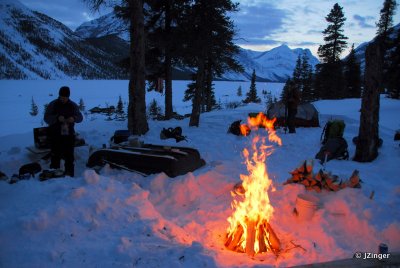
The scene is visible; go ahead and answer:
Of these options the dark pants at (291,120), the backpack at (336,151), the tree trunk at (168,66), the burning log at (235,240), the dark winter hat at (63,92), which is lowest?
the burning log at (235,240)

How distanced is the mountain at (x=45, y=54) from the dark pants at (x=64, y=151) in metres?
127

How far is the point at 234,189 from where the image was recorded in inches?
242

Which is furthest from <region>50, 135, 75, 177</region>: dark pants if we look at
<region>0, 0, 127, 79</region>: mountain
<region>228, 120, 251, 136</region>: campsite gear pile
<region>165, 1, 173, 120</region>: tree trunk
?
<region>0, 0, 127, 79</region>: mountain

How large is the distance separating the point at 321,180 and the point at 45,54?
172 meters

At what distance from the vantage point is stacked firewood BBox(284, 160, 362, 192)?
A: 5594mm

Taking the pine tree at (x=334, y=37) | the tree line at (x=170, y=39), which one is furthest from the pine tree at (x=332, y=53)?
the tree line at (x=170, y=39)

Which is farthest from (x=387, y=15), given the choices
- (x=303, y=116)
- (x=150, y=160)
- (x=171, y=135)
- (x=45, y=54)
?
(x=45, y=54)

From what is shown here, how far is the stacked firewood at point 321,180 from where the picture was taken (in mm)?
5594

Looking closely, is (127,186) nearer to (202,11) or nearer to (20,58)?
(202,11)

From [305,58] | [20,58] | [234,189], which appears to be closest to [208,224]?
[234,189]

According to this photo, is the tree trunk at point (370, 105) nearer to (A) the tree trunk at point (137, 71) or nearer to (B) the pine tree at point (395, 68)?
(A) the tree trunk at point (137, 71)

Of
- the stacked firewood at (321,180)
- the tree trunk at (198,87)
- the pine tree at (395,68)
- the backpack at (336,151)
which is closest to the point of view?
the stacked firewood at (321,180)

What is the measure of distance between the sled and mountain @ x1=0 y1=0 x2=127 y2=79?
5009 inches

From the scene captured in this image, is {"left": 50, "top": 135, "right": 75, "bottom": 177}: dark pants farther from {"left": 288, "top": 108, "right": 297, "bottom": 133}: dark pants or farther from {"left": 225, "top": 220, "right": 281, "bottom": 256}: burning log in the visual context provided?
{"left": 288, "top": 108, "right": 297, "bottom": 133}: dark pants
